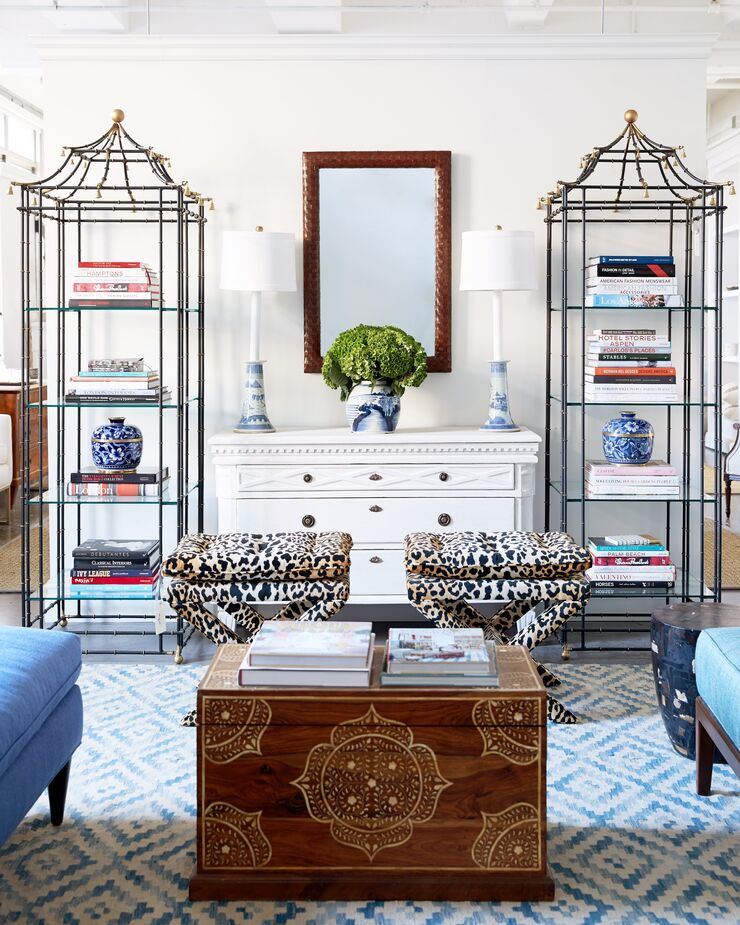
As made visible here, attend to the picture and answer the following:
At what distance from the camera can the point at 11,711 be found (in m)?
2.29

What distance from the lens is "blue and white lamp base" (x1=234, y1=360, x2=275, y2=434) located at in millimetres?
4660

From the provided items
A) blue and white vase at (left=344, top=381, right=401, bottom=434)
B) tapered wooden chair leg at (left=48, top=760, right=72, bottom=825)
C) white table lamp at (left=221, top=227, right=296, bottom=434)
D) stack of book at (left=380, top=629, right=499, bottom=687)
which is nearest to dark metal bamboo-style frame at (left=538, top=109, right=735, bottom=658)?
blue and white vase at (left=344, top=381, right=401, bottom=434)

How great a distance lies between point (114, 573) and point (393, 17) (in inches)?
116

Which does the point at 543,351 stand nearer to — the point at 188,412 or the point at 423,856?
the point at 188,412

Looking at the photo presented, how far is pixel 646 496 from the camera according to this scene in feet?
14.7

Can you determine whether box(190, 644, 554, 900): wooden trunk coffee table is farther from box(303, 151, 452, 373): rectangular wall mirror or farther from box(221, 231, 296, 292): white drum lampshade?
box(303, 151, 452, 373): rectangular wall mirror

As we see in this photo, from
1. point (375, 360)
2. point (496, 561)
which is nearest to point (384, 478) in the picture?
point (375, 360)

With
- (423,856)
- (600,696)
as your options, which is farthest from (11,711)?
(600,696)

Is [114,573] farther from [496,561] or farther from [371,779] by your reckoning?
[371,779]

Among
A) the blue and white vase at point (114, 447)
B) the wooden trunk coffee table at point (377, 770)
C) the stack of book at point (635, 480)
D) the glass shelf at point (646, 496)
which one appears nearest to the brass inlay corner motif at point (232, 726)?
the wooden trunk coffee table at point (377, 770)

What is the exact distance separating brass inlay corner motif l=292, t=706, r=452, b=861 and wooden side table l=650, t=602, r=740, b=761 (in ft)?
3.80

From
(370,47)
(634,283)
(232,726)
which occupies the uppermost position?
(370,47)

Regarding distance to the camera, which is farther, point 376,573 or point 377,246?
point 377,246

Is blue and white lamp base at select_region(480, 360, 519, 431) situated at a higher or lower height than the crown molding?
lower
